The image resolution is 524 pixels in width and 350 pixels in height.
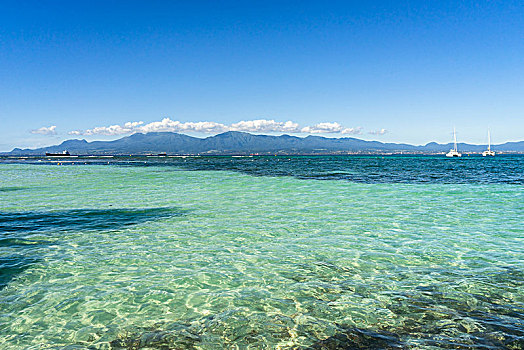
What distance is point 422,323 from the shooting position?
227 inches

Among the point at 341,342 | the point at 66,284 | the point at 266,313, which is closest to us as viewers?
the point at 341,342


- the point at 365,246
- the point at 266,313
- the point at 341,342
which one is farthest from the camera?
the point at 365,246

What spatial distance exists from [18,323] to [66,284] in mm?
1753

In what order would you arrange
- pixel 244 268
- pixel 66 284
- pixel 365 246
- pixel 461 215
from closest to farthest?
pixel 66 284
pixel 244 268
pixel 365 246
pixel 461 215

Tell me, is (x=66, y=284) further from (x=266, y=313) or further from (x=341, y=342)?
(x=341, y=342)

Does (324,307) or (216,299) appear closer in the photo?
(324,307)

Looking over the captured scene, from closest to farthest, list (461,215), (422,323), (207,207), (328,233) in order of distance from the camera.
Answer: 1. (422,323)
2. (328,233)
3. (461,215)
4. (207,207)

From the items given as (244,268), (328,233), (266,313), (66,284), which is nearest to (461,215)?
(328,233)

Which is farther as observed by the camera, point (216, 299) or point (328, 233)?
point (328, 233)

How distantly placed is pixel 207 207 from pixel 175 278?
10777mm

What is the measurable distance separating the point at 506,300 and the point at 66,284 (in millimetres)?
8932

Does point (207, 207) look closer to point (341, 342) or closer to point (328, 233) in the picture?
point (328, 233)

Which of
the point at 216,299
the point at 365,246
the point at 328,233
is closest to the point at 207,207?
the point at 328,233

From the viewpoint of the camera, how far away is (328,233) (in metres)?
12.4
